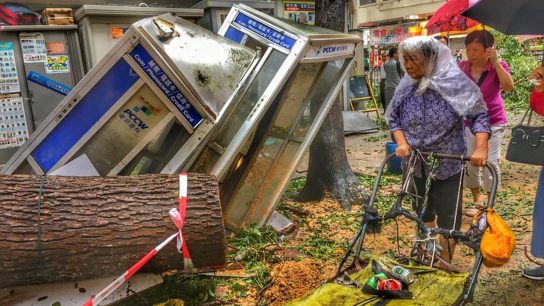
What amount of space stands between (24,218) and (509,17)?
384 centimetres

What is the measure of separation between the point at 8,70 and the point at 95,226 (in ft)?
12.1

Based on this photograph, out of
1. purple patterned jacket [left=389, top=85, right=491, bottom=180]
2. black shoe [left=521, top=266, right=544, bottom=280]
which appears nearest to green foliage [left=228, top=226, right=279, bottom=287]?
purple patterned jacket [left=389, top=85, right=491, bottom=180]

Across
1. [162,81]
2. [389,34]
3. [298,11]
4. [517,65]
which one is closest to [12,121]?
[162,81]

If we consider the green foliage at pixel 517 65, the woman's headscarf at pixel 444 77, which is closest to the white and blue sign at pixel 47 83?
the woman's headscarf at pixel 444 77

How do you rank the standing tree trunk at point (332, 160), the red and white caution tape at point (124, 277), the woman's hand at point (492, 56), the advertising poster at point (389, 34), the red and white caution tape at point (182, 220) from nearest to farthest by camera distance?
the red and white caution tape at point (124, 277) < the red and white caution tape at point (182, 220) < the woman's hand at point (492, 56) < the standing tree trunk at point (332, 160) < the advertising poster at point (389, 34)

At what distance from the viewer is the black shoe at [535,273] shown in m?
3.42

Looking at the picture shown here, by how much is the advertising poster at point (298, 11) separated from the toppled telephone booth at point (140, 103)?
5345 millimetres

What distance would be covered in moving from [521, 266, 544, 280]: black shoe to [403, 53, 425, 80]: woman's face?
192cm

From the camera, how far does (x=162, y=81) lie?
11.0ft

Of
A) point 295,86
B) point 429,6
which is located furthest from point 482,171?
point 429,6

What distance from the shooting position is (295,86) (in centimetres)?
487

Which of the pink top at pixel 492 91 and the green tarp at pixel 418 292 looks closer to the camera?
the green tarp at pixel 418 292

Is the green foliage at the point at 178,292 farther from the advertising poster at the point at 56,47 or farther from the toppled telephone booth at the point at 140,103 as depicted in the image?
the advertising poster at the point at 56,47

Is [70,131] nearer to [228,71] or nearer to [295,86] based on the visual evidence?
[228,71]
